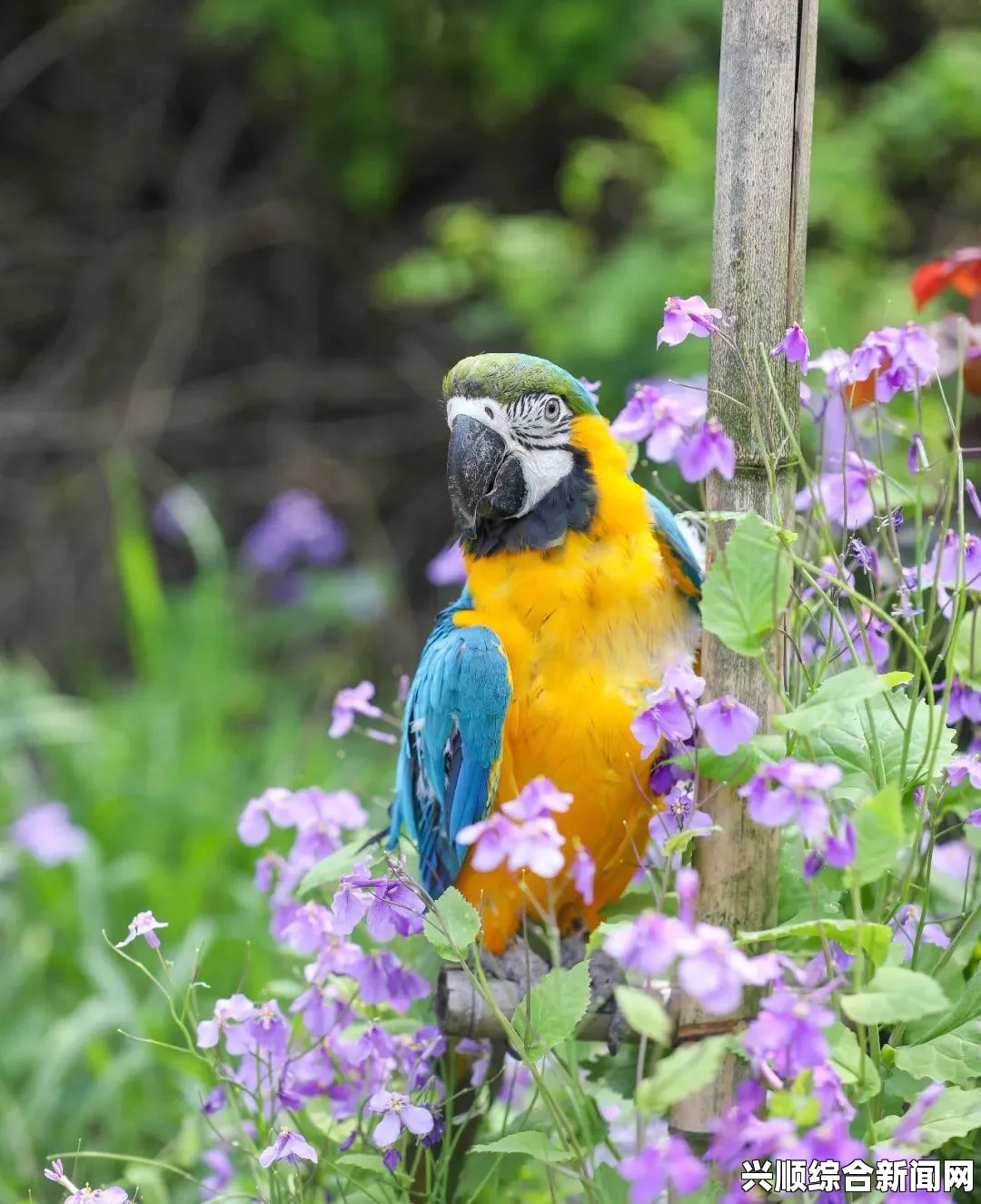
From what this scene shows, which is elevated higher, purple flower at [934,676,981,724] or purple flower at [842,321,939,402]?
purple flower at [842,321,939,402]

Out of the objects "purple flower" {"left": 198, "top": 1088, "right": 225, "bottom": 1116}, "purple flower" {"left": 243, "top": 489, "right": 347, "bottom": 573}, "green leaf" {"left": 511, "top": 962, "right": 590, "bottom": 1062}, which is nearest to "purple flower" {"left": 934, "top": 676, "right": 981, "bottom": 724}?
"green leaf" {"left": 511, "top": 962, "right": 590, "bottom": 1062}

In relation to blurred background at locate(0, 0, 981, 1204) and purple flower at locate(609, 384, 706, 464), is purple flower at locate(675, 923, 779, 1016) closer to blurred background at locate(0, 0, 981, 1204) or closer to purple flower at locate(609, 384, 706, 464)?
purple flower at locate(609, 384, 706, 464)

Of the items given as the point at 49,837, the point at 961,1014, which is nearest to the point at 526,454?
the point at 961,1014

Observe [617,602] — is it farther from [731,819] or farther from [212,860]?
[212,860]

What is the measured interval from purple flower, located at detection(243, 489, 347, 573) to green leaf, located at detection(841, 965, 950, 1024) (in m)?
2.70

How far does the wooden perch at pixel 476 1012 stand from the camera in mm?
1067

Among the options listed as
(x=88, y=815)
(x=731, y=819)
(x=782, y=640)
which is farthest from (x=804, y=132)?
(x=88, y=815)

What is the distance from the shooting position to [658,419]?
38.3 inches

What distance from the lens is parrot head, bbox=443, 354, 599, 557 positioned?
115 cm

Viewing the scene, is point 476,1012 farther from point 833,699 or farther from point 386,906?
point 833,699

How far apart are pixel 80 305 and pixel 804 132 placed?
323cm

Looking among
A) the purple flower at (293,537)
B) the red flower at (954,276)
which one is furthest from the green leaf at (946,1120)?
the purple flower at (293,537)

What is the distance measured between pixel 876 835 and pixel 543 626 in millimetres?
531

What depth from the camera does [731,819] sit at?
3.23 ft
